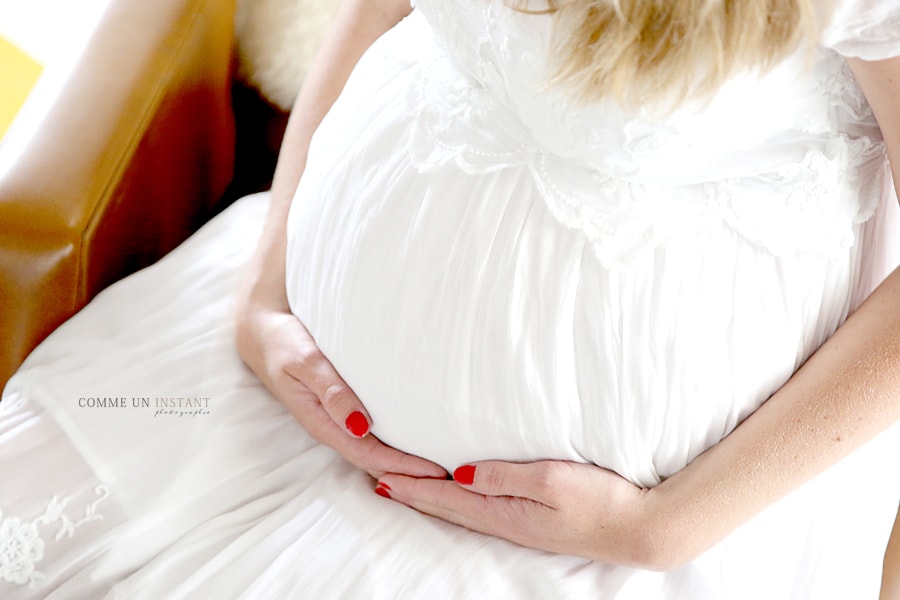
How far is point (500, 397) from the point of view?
26.3 inches

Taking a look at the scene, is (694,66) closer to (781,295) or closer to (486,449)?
(781,295)

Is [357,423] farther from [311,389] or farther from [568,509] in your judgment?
[568,509]

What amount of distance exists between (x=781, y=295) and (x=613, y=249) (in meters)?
0.14

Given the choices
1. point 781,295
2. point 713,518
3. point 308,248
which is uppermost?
point 308,248

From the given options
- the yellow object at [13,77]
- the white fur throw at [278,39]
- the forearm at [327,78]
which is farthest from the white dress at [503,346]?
the yellow object at [13,77]

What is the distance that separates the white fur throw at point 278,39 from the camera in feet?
3.66

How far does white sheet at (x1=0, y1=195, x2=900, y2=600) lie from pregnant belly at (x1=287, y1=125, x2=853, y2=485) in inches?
3.4

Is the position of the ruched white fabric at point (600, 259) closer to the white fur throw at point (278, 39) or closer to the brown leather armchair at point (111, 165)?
the brown leather armchair at point (111, 165)

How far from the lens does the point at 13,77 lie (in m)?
1.59

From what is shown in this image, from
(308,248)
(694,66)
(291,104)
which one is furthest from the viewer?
(291,104)

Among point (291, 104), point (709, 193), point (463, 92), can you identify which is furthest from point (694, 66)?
point (291, 104)

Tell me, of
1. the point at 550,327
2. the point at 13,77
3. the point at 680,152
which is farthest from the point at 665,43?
the point at 13,77

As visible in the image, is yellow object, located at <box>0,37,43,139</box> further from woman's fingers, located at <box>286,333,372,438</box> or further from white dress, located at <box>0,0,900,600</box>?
woman's fingers, located at <box>286,333,372,438</box>

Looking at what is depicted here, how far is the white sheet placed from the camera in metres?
0.69
